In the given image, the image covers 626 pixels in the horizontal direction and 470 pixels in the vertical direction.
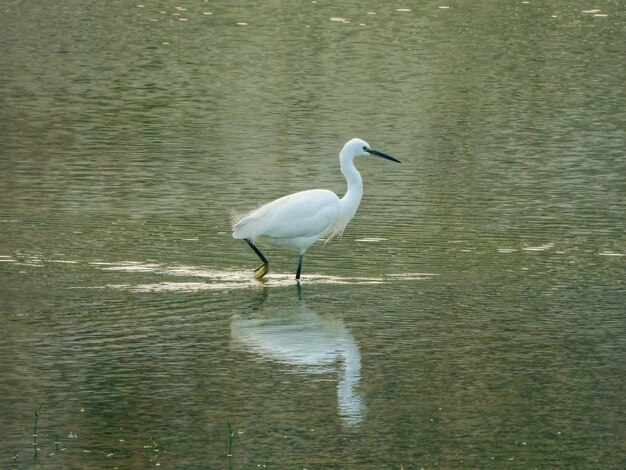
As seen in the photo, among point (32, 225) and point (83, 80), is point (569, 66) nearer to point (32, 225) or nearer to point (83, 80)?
point (83, 80)

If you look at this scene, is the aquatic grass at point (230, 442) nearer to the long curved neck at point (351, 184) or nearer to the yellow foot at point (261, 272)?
the yellow foot at point (261, 272)

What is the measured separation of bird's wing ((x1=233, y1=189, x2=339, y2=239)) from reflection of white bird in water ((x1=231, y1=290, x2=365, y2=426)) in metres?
1.11

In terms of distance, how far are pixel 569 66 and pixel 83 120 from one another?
9.46 metres

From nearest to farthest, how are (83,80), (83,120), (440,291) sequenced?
(440,291) → (83,120) → (83,80)

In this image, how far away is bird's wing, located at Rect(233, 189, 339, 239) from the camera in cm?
1258

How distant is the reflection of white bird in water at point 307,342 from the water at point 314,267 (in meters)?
0.03

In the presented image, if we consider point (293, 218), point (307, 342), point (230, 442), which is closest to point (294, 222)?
point (293, 218)

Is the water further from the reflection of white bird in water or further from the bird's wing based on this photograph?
the bird's wing

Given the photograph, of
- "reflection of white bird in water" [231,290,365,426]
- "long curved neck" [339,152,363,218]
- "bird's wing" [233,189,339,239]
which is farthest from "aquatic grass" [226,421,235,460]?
"long curved neck" [339,152,363,218]

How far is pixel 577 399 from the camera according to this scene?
916 cm

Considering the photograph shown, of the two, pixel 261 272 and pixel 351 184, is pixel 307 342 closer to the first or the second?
pixel 261 272

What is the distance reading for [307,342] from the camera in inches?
409

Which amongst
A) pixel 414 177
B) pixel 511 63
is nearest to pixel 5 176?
pixel 414 177

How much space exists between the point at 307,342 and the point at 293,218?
238 centimetres
